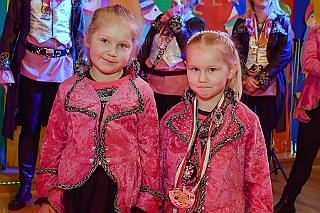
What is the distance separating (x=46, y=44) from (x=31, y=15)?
0.60 ft

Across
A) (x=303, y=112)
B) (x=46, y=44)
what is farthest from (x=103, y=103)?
(x=303, y=112)

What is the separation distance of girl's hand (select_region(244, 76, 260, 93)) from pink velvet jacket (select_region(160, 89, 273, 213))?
1139mm

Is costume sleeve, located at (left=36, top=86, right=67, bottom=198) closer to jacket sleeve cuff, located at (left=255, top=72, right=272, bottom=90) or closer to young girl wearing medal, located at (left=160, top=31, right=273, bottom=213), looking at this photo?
young girl wearing medal, located at (left=160, top=31, right=273, bottom=213)

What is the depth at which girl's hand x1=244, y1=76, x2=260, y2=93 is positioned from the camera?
2536 mm

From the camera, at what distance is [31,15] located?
2.40 metres

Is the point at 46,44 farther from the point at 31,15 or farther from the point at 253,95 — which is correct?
the point at 253,95

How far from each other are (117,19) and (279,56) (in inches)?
55.2

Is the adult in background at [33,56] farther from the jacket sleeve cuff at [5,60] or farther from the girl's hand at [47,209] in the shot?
the girl's hand at [47,209]

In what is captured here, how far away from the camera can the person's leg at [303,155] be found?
2461 mm

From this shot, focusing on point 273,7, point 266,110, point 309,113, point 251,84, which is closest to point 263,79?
point 251,84

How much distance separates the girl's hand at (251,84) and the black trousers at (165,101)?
16.2 inches

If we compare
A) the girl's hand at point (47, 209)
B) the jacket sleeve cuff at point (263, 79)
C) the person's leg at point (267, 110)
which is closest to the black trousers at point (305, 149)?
the person's leg at point (267, 110)

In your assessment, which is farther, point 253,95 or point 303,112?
point 253,95

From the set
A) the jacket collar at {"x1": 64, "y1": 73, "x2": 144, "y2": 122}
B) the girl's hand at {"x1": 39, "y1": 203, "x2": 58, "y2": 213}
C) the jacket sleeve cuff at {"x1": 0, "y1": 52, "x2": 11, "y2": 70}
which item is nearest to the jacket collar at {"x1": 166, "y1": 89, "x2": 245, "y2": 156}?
the jacket collar at {"x1": 64, "y1": 73, "x2": 144, "y2": 122}
